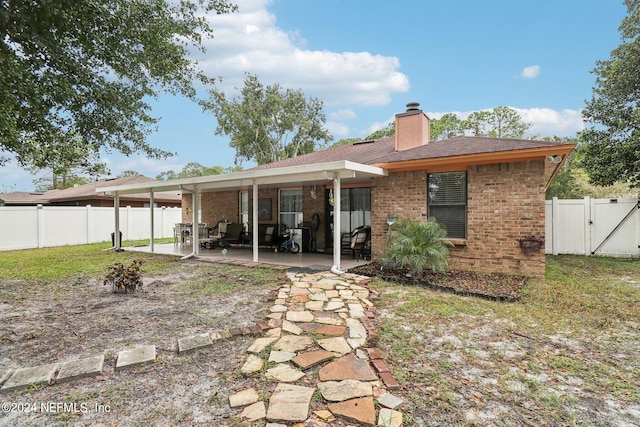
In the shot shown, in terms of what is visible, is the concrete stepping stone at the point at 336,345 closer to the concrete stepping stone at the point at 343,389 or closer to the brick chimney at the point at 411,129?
the concrete stepping stone at the point at 343,389

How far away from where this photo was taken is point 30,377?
290 cm

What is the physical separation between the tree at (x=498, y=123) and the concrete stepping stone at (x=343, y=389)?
2502 centimetres

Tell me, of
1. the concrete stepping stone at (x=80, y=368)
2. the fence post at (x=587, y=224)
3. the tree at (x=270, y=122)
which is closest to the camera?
the concrete stepping stone at (x=80, y=368)

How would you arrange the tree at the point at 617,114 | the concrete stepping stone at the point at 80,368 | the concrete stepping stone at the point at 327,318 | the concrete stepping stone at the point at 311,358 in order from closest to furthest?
the concrete stepping stone at the point at 80,368
the concrete stepping stone at the point at 311,358
the concrete stepping stone at the point at 327,318
the tree at the point at 617,114

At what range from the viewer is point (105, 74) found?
5.74 metres

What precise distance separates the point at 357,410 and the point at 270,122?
26793mm

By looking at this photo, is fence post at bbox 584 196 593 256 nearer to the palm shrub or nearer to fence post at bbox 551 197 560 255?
fence post at bbox 551 197 560 255

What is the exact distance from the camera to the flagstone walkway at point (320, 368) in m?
2.35

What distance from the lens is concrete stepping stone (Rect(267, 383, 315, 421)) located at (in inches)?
90.8

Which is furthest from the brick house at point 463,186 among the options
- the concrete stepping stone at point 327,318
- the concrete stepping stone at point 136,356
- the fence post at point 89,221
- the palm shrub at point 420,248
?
the fence post at point 89,221

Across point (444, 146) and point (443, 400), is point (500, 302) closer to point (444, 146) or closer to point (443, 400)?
point (443, 400)

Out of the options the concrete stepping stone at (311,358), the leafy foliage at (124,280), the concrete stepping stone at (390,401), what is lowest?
the concrete stepping stone at (390,401)

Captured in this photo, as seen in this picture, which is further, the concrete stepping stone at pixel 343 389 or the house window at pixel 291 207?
the house window at pixel 291 207

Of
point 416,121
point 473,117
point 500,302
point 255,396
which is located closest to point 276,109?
point 473,117
